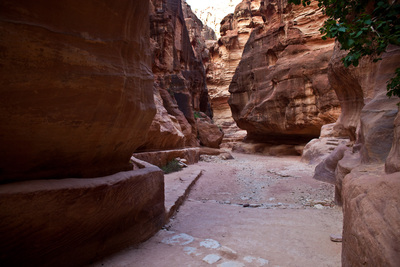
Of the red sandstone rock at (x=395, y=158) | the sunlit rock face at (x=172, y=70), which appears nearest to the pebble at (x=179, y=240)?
the red sandstone rock at (x=395, y=158)

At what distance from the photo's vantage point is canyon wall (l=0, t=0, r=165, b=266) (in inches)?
61.5

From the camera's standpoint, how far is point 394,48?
3.62 metres

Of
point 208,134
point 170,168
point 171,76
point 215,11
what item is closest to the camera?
point 170,168

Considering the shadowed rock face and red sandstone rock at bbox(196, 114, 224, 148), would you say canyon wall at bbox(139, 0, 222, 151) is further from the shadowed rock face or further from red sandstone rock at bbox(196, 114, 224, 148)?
the shadowed rock face

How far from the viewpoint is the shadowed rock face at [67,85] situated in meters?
1.61

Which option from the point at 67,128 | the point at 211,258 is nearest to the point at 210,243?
→ the point at 211,258

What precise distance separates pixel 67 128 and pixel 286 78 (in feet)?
53.1

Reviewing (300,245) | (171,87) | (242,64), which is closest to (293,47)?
(242,64)

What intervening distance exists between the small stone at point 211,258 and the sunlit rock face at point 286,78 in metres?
14.2

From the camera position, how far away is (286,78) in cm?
1596

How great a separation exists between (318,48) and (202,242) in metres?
16.3

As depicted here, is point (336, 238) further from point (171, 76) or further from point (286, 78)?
point (286, 78)

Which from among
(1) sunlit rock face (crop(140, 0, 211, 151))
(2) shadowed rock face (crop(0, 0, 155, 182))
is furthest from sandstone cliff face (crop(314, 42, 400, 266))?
(1) sunlit rock face (crop(140, 0, 211, 151))

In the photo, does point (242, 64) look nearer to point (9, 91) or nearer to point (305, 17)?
point (305, 17)
